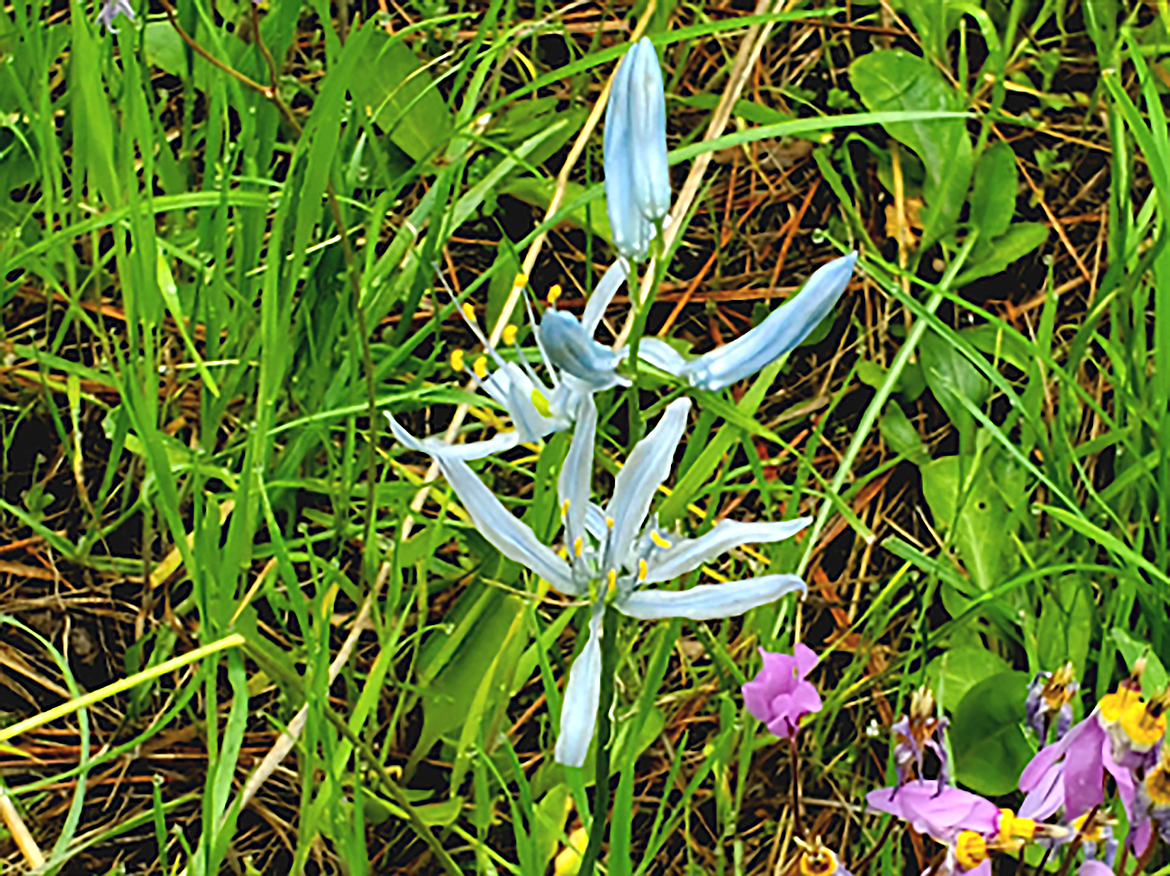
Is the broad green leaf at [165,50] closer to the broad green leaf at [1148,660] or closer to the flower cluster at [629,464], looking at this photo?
the flower cluster at [629,464]

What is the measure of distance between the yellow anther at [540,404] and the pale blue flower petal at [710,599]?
0.46ft

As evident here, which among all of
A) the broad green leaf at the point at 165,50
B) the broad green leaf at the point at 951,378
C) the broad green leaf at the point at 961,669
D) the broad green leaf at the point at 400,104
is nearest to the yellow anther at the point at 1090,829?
the broad green leaf at the point at 961,669

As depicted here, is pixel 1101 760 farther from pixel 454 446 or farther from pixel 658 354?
pixel 454 446

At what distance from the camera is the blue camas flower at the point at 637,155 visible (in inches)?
28.5

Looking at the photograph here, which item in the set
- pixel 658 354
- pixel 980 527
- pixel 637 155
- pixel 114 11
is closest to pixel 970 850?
pixel 658 354

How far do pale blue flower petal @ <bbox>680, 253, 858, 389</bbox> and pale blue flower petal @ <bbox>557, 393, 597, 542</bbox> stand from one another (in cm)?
7

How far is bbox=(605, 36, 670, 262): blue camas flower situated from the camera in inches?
28.5

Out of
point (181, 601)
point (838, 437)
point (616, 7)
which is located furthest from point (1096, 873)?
point (616, 7)

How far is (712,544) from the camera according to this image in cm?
81

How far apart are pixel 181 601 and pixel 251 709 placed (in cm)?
14

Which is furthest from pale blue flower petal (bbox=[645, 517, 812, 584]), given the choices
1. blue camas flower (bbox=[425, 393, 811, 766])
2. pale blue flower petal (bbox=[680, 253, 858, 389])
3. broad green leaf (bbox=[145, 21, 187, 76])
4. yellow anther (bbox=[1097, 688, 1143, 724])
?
broad green leaf (bbox=[145, 21, 187, 76])

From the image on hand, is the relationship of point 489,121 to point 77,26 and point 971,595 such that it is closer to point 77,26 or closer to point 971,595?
point 77,26

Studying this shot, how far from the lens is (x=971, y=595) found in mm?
1373

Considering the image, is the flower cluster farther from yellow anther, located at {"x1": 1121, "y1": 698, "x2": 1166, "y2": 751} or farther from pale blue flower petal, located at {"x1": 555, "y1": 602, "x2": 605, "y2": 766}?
yellow anther, located at {"x1": 1121, "y1": 698, "x2": 1166, "y2": 751}
